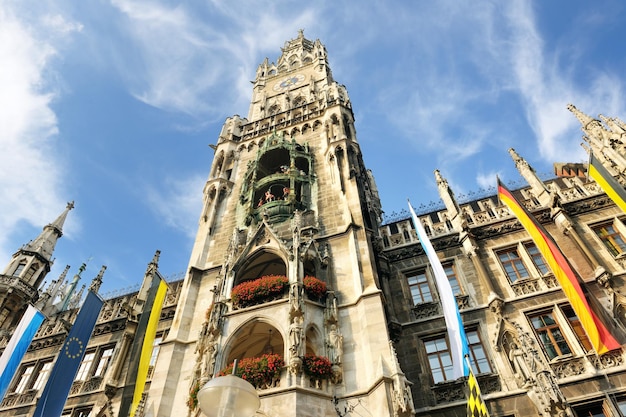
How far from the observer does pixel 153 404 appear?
52.6 ft

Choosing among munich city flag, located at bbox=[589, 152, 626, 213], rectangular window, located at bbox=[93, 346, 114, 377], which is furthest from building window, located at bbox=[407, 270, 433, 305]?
rectangular window, located at bbox=[93, 346, 114, 377]

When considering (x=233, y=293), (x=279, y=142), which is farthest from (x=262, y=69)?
(x=233, y=293)

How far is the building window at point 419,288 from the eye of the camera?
19.4 m

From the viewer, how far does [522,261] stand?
19.6 meters

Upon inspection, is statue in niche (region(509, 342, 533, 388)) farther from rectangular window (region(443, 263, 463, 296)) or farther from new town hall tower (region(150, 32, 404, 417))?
new town hall tower (region(150, 32, 404, 417))

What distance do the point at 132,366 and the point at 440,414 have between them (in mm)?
12608

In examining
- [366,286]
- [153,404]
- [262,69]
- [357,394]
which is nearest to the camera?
[357,394]

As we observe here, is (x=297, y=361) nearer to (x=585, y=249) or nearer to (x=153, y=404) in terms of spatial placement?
(x=153, y=404)

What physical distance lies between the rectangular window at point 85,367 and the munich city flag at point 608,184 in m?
26.5

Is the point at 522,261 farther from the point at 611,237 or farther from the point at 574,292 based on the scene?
the point at 574,292

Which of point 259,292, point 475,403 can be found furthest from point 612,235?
point 259,292

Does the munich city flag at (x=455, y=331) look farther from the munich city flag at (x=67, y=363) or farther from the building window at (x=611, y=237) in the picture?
the munich city flag at (x=67, y=363)

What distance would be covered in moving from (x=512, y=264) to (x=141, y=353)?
17.2 meters

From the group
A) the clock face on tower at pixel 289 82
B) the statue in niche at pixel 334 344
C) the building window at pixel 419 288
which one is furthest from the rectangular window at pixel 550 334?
the clock face on tower at pixel 289 82
